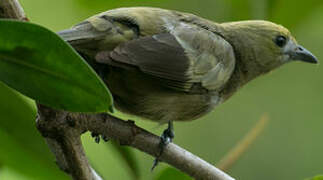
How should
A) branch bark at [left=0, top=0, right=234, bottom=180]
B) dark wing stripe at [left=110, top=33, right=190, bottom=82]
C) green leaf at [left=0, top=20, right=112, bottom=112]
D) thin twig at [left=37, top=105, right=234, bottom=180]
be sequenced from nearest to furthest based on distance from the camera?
green leaf at [left=0, top=20, right=112, bottom=112]
branch bark at [left=0, top=0, right=234, bottom=180]
thin twig at [left=37, top=105, right=234, bottom=180]
dark wing stripe at [left=110, top=33, right=190, bottom=82]

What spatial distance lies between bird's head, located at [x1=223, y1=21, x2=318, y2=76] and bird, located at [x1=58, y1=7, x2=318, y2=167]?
18cm

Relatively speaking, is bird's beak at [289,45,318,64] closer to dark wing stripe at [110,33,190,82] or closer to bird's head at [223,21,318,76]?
bird's head at [223,21,318,76]

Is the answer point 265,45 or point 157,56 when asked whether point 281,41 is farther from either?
point 157,56

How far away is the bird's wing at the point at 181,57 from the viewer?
2.77 metres

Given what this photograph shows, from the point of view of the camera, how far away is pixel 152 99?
3143 millimetres

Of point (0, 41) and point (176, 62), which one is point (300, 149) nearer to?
point (176, 62)

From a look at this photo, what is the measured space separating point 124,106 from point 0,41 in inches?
65.1

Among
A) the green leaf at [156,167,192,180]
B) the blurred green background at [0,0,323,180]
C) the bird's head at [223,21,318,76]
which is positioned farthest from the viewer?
the blurred green background at [0,0,323,180]

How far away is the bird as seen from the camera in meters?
2.81

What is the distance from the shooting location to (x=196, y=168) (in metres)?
2.44

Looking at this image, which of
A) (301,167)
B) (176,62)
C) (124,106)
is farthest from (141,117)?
(301,167)

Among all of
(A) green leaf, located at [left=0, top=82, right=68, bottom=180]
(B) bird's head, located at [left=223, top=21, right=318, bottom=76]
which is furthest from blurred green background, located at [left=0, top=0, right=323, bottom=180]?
(A) green leaf, located at [left=0, top=82, right=68, bottom=180]

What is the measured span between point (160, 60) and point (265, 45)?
1.52m

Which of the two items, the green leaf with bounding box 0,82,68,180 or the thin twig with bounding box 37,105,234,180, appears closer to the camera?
the thin twig with bounding box 37,105,234,180
